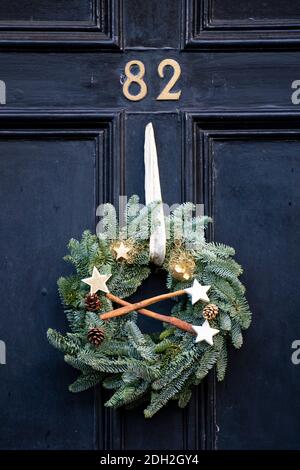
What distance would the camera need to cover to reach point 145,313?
101 inches

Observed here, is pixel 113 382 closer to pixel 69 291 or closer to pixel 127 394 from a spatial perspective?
pixel 127 394

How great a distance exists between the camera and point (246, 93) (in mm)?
2711

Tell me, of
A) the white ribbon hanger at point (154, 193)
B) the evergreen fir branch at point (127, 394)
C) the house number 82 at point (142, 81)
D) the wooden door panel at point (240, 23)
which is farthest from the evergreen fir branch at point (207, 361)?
the wooden door panel at point (240, 23)

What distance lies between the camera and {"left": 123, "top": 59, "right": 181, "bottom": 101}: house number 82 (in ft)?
8.87

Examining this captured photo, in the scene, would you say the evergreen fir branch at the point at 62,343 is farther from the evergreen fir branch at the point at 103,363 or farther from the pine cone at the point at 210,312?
the pine cone at the point at 210,312

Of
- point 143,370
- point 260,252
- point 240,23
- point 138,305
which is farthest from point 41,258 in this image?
point 240,23

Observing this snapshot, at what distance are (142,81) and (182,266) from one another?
0.44m

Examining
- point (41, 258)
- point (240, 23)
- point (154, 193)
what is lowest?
point (41, 258)

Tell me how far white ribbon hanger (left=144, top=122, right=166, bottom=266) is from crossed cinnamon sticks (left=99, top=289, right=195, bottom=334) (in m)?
0.08

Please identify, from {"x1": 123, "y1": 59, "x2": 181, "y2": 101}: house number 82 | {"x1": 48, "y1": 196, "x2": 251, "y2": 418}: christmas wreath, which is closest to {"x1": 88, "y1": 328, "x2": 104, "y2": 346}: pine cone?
{"x1": 48, "y1": 196, "x2": 251, "y2": 418}: christmas wreath

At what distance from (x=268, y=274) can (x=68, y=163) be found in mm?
500

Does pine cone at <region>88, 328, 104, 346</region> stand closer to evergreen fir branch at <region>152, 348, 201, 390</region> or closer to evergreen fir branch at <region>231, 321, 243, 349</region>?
evergreen fir branch at <region>152, 348, 201, 390</region>

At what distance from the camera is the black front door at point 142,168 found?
8.61ft

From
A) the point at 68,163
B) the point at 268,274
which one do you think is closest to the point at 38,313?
the point at 68,163
